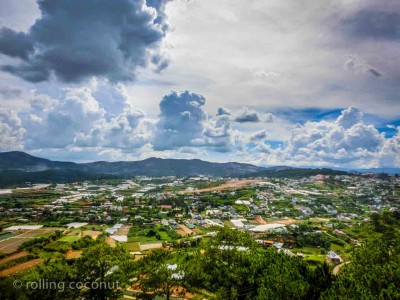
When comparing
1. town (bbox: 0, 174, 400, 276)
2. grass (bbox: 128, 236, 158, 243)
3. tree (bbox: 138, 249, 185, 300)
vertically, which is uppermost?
tree (bbox: 138, 249, 185, 300)

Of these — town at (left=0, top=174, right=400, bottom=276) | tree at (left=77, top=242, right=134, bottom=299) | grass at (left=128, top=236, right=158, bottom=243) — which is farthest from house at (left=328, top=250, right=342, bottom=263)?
tree at (left=77, top=242, right=134, bottom=299)

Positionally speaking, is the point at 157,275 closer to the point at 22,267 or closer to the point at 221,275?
the point at 221,275

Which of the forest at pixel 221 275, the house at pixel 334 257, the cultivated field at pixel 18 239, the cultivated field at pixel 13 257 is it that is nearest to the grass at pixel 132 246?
the cultivated field at pixel 13 257

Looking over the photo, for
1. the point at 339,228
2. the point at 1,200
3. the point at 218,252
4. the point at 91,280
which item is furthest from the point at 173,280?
the point at 1,200

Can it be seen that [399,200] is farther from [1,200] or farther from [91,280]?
[1,200]

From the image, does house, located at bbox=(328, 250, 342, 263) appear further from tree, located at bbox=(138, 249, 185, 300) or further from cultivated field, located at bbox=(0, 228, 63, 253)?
cultivated field, located at bbox=(0, 228, 63, 253)

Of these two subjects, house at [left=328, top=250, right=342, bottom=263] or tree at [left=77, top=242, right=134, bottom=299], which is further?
house at [left=328, top=250, right=342, bottom=263]

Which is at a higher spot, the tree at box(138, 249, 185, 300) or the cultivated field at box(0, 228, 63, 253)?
the tree at box(138, 249, 185, 300)

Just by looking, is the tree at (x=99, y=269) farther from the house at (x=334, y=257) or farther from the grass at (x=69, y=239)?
the house at (x=334, y=257)

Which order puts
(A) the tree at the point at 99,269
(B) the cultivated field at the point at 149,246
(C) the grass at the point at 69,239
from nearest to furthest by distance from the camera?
(A) the tree at the point at 99,269
(C) the grass at the point at 69,239
(B) the cultivated field at the point at 149,246

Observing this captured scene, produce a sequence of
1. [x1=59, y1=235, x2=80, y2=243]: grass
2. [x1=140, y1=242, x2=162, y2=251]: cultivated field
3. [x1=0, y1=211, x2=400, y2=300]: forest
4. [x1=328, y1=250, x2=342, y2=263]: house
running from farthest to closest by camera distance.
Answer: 1. [x1=140, y1=242, x2=162, y2=251]: cultivated field
2. [x1=59, y1=235, x2=80, y2=243]: grass
3. [x1=328, y1=250, x2=342, y2=263]: house
4. [x1=0, y1=211, x2=400, y2=300]: forest

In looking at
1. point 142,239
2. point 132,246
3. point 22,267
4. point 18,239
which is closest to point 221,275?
point 22,267
